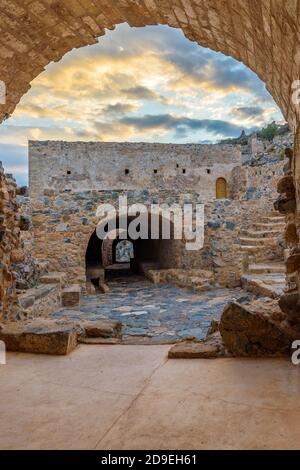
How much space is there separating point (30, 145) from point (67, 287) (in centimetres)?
1491

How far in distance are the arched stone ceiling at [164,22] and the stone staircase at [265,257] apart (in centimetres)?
488

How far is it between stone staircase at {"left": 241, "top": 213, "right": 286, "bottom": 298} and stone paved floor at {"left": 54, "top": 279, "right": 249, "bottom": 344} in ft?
1.75

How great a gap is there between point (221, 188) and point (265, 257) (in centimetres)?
1331

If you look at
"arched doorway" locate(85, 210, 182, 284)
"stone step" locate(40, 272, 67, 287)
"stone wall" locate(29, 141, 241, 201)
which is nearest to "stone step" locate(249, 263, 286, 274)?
"arched doorway" locate(85, 210, 182, 284)

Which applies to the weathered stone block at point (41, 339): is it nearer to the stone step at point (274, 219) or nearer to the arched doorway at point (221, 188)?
the stone step at point (274, 219)

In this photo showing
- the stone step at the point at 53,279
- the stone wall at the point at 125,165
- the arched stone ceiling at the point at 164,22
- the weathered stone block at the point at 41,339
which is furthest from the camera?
the stone wall at the point at 125,165

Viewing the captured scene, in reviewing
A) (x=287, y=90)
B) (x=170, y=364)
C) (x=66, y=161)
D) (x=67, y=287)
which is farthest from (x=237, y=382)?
(x=66, y=161)

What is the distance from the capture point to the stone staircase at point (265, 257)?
26.1ft

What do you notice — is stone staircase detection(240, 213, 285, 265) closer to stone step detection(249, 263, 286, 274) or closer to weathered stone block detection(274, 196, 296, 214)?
stone step detection(249, 263, 286, 274)

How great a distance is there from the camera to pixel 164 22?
314cm

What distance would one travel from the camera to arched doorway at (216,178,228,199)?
925 inches

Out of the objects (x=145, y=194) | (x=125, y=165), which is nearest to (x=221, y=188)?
(x=125, y=165)

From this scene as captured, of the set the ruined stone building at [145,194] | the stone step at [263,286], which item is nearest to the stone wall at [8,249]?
the stone step at [263,286]

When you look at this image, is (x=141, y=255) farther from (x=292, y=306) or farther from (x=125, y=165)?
(x=292, y=306)
